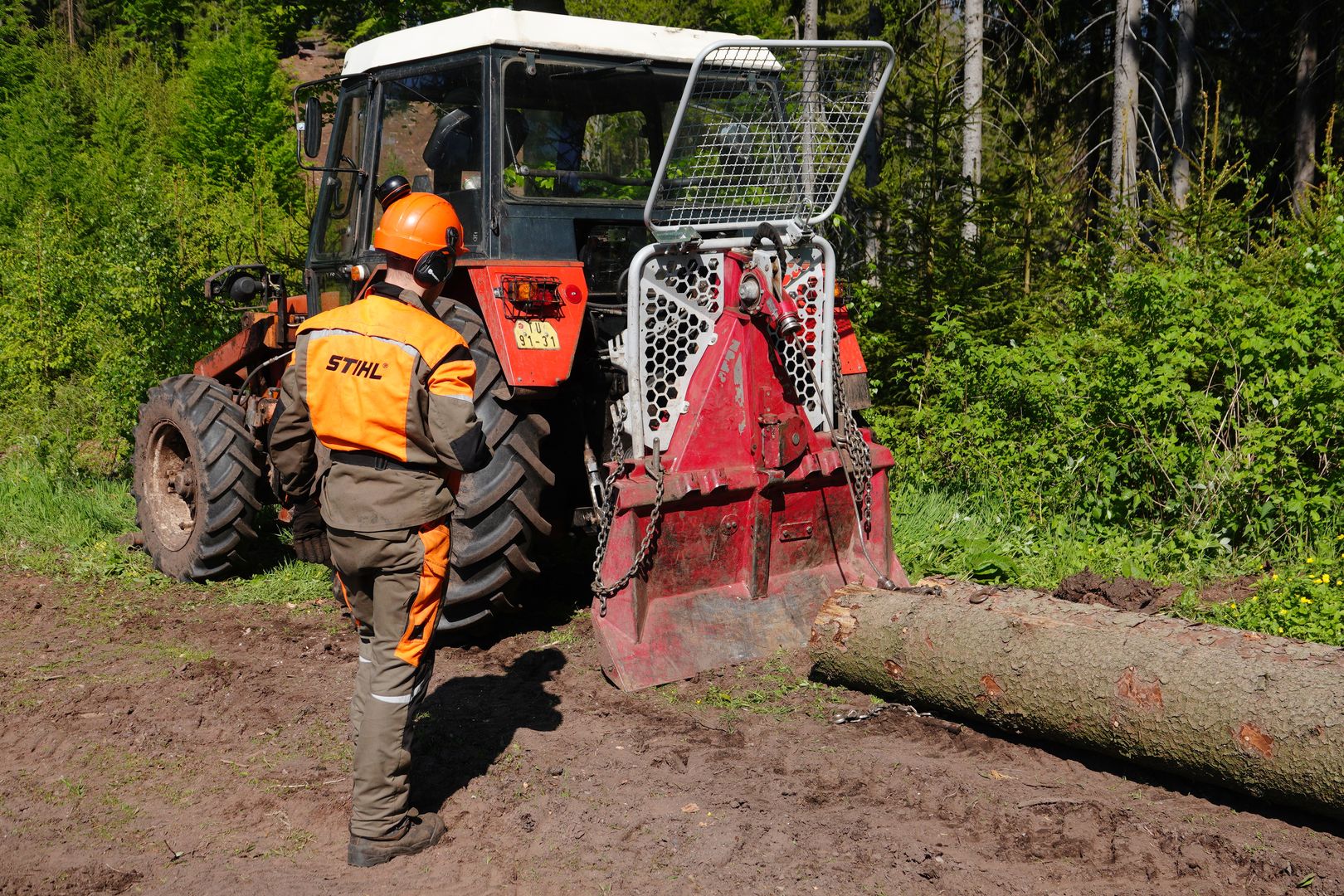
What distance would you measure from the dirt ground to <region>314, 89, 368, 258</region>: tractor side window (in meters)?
2.26

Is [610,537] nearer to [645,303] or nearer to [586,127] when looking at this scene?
[645,303]

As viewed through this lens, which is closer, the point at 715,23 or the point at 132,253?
the point at 132,253

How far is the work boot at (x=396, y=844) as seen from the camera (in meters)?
3.46

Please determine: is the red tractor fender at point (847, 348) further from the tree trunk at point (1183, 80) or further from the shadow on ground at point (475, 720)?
the tree trunk at point (1183, 80)

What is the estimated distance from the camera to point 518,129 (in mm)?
5453

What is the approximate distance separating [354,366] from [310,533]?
8.63 feet

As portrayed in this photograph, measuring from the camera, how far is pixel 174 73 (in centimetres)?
2988

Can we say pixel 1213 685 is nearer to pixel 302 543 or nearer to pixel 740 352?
pixel 740 352

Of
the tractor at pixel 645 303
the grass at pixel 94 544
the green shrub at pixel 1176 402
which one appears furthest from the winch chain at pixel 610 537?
the green shrub at pixel 1176 402

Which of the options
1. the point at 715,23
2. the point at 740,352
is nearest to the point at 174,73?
the point at 715,23

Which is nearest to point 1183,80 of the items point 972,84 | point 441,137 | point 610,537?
point 972,84

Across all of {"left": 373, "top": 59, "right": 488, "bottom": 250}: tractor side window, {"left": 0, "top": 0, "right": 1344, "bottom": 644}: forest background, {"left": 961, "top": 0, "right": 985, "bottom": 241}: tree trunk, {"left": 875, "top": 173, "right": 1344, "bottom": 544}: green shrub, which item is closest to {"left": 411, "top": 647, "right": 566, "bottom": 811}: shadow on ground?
{"left": 373, "top": 59, "right": 488, "bottom": 250}: tractor side window

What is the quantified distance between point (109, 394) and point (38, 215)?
329 cm

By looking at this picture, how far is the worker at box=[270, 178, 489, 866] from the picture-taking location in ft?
11.4
